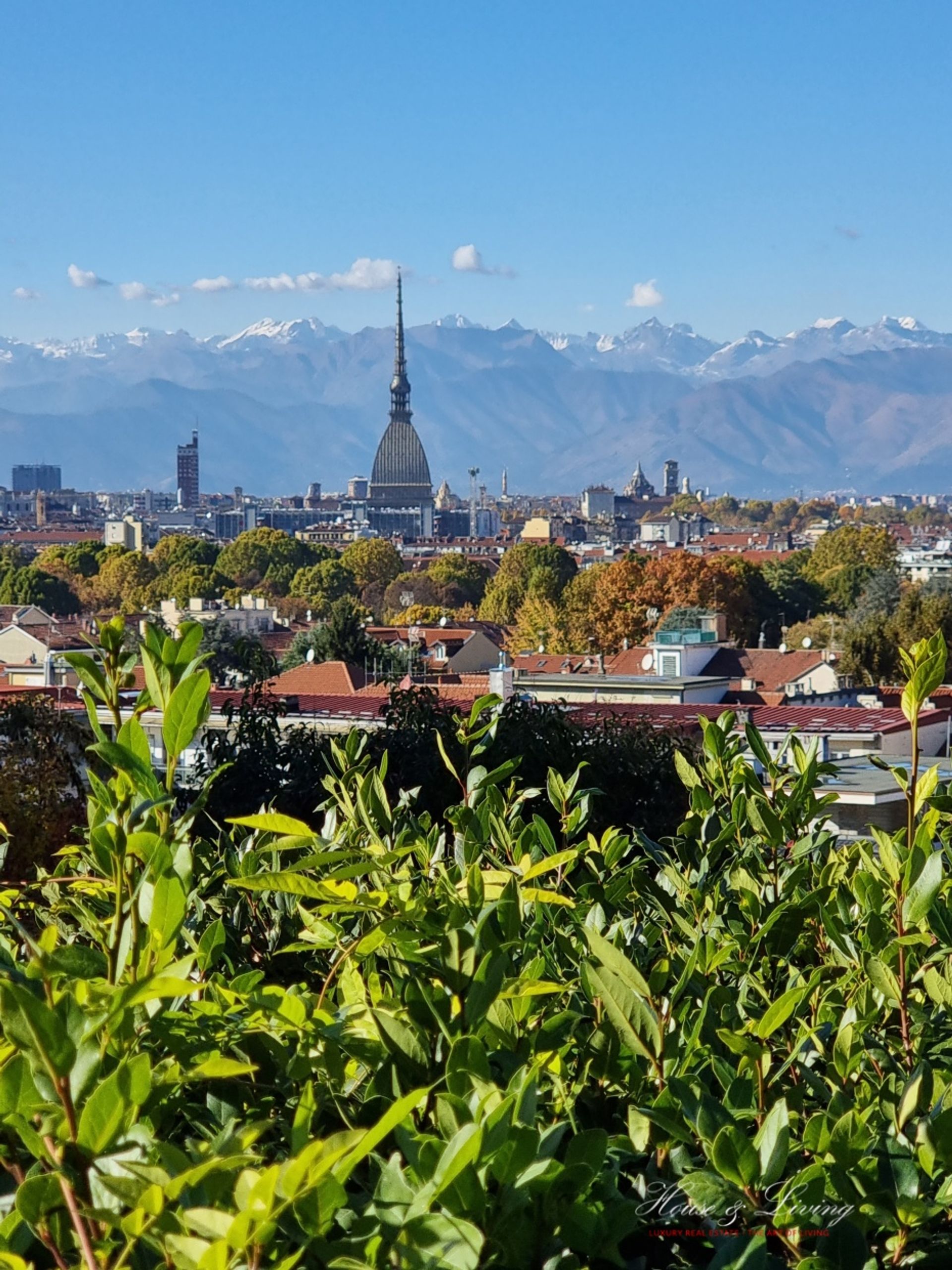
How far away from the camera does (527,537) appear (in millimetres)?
120938

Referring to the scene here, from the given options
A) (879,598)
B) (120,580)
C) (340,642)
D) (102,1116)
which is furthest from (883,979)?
(120,580)

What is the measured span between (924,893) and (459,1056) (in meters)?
0.64

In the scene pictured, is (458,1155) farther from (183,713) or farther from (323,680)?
(323,680)

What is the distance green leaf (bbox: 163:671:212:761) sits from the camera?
123 cm

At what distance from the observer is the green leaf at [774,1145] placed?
3.91 ft

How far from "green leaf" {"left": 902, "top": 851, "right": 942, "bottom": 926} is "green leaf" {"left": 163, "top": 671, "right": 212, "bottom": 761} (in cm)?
76

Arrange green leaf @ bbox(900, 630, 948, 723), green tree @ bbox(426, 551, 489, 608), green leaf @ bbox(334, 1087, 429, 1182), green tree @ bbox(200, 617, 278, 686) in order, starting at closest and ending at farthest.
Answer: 1. green leaf @ bbox(334, 1087, 429, 1182)
2. green leaf @ bbox(900, 630, 948, 723)
3. green tree @ bbox(200, 617, 278, 686)
4. green tree @ bbox(426, 551, 489, 608)

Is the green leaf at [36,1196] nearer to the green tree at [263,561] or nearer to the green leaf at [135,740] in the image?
the green leaf at [135,740]

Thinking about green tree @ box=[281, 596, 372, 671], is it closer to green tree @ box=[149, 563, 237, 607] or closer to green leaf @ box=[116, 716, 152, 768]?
green tree @ box=[149, 563, 237, 607]

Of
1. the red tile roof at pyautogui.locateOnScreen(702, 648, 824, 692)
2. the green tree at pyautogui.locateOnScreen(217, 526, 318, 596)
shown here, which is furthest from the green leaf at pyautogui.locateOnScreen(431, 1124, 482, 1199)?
the green tree at pyautogui.locateOnScreen(217, 526, 318, 596)

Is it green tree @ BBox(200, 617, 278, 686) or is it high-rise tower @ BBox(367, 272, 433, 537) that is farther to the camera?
high-rise tower @ BBox(367, 272, 433, 537)

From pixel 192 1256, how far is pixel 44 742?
742 cm

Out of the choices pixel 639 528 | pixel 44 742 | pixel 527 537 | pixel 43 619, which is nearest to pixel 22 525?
pixel 527 537

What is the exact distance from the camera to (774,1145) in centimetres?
120
